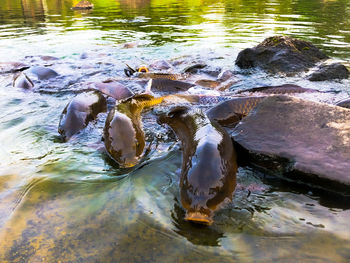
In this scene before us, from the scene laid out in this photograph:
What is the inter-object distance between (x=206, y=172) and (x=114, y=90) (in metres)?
2.84

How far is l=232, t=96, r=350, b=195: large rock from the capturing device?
216cm

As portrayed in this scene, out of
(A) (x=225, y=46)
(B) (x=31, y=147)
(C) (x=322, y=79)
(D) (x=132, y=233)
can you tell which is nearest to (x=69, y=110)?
(B) (x=31, y=147)

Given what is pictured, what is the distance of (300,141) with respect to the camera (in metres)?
2.43

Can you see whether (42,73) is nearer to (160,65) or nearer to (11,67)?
(11,67)

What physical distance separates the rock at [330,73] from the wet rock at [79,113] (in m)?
3.62

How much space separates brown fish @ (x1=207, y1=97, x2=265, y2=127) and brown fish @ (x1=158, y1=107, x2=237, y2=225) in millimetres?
599

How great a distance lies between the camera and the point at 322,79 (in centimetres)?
511

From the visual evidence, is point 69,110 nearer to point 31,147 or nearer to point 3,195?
point 31,147

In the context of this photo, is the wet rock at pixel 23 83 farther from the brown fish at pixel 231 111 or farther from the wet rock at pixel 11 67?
the brown fish at pixel 231 111

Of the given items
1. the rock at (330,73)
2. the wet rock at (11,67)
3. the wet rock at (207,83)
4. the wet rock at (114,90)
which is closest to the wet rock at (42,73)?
the wet rock at (11,67)

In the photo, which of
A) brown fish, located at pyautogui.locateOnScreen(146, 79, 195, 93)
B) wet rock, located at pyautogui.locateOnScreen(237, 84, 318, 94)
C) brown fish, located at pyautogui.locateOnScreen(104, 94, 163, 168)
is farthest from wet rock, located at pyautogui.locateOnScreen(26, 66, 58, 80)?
wet rock, located at pyautogui.locateOnScreen(237, 84, 318, 94)

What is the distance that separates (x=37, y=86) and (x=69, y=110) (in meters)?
2.31

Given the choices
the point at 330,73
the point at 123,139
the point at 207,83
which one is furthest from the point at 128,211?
the point at 330,73

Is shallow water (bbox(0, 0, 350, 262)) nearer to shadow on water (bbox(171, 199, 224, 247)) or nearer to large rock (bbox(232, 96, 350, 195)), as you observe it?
shadow on water (bbox(171, 199, 224, 247))
